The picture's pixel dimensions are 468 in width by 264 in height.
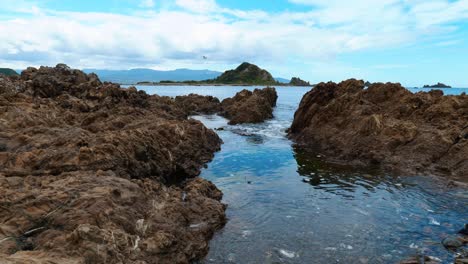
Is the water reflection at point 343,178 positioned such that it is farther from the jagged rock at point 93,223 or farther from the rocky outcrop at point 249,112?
the rocky outcrop at point 249,112

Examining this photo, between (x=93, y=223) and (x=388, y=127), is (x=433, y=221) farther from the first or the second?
(x=93, y=223)

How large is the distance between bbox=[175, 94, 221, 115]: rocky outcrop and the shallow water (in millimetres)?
41850

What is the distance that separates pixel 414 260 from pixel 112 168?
537 inches

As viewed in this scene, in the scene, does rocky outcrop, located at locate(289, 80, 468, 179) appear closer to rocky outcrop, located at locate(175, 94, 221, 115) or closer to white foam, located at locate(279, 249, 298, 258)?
white foam, located at locate(279, 249, 298, 258)

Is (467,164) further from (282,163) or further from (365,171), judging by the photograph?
(282,163)

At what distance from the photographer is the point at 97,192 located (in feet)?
41.4

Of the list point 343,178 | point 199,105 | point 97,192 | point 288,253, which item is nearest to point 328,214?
point 288,253

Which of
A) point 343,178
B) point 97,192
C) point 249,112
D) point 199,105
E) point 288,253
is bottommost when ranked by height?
point 288,253

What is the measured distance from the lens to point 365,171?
25688 millimetres

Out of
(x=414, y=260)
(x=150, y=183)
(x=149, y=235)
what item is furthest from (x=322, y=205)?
(x=149, y=235)

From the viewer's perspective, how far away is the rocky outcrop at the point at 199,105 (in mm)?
69875

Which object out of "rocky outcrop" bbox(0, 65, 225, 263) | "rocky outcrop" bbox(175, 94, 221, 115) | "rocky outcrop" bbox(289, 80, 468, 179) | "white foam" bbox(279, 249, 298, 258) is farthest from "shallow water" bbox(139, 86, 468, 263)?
"rocky outcrop" bbox(175, 94, 221, 115)

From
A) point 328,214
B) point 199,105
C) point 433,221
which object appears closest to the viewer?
point 433,221

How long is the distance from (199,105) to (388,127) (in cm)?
4759
